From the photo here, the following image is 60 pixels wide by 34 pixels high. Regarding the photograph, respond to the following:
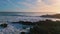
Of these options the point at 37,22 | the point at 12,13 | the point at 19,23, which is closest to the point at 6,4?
the point at 12,13

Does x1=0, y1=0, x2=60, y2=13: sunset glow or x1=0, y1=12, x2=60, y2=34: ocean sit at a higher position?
x1=0, y1=0, x2=60, y2=13: sunset glow

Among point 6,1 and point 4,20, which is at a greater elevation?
point 6,1

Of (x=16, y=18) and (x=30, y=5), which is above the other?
(x=30, y=5)

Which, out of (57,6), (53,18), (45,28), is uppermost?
(57,6)

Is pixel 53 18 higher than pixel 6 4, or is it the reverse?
pixel 6 4

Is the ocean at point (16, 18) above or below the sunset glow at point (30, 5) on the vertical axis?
below

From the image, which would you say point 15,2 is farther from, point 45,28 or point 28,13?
point 45,28

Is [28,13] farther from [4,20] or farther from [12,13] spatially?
[4,20]

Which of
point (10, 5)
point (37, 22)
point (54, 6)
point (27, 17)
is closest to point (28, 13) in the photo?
point (27, 17)

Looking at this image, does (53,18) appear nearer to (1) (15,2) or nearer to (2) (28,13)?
(2) (28,13)
